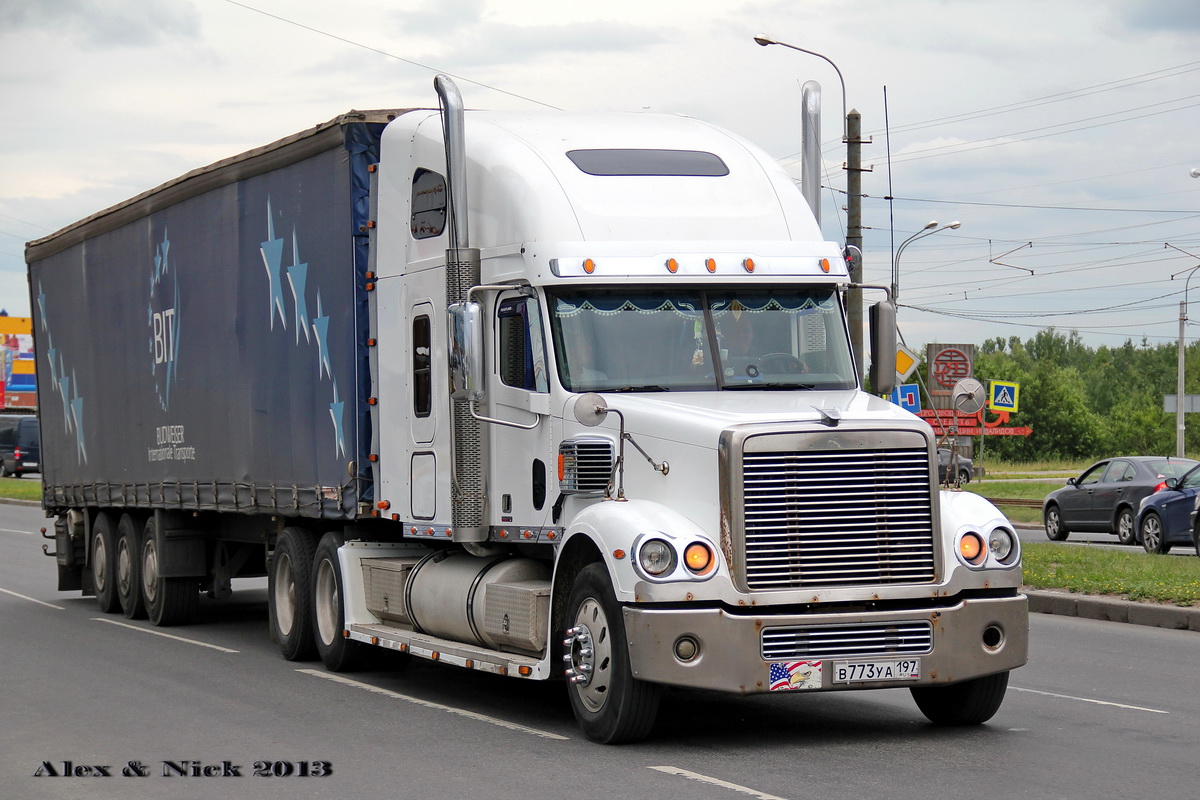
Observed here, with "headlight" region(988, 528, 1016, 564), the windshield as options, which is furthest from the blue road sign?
"headlight" region(988, 528, 1016, 564)

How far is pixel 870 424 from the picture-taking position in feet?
30.0

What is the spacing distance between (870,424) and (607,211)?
239 cm

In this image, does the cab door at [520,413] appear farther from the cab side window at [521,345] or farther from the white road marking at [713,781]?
the white road marking at [713,781]

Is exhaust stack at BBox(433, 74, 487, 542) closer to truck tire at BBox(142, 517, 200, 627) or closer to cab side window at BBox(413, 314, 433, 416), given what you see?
cab side window at BBox(413, 314, 433, 416)

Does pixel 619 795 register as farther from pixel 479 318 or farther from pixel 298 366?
pixel 298 366

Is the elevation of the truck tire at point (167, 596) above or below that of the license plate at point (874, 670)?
below

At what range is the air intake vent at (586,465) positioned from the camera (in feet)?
32.1

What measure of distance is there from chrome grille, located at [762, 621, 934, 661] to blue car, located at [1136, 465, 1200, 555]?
16.8 m

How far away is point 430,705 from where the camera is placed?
36.4ft

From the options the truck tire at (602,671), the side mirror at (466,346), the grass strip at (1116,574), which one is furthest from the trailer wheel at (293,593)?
the grass strip at (1116,574)

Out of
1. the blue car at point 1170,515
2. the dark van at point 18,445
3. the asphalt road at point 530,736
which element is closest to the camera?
the asphalt road at point 530,736

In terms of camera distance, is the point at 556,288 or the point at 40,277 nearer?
the point at 556,288

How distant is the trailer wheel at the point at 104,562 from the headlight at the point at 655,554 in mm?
11312

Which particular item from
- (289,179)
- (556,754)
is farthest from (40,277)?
A: (556,754)
